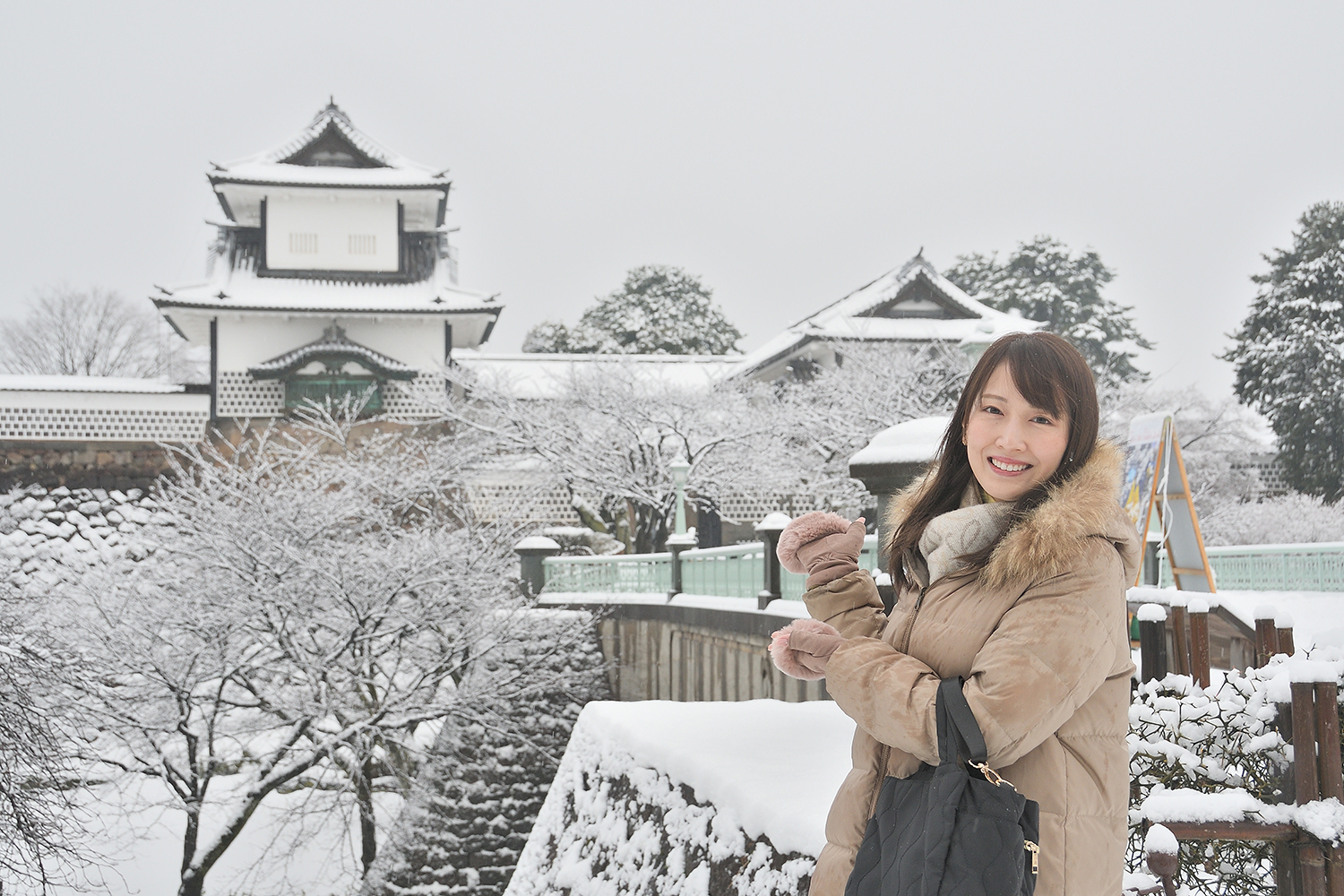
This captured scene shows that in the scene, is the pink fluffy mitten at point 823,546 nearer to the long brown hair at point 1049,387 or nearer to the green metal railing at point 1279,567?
the long brown hair at point 1049,387

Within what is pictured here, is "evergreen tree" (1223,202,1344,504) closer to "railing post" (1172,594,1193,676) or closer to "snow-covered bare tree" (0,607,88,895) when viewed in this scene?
"railing post" (1172,594,1193,676)

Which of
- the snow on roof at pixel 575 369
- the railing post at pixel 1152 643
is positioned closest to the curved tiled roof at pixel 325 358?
the snow on roof at pixel 575 369

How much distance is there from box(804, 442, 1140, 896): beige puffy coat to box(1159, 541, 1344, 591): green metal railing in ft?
35.1

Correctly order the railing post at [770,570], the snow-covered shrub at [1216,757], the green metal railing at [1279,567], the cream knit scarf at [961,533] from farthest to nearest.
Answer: the green metal railing at [1279,567], the railing post at [770,570], the snow-covered shrub at [1216,757], the cream knit scarf at [961,533]

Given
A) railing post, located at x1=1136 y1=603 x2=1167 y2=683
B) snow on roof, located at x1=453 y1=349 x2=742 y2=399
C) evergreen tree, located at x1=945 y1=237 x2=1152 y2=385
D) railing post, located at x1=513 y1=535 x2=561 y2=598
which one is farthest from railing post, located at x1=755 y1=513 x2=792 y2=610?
evergreen tree, located at x1=945 y1=237 x2=1152 y2=385

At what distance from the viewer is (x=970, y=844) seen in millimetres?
1463

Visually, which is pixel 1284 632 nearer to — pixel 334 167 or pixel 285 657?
pixel 285 657

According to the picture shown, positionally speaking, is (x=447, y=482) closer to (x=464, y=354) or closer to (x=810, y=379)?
(x=464, y=354)

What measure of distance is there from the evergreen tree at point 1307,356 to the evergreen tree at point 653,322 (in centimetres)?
1919

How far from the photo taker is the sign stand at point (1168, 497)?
9.95m

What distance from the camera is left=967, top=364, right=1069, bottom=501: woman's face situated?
1.76m

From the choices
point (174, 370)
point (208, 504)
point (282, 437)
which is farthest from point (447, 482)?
point (174, 370)

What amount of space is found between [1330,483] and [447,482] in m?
19.0

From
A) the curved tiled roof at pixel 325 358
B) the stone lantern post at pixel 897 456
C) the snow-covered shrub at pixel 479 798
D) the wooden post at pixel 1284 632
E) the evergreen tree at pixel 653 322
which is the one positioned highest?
the evergreen tree at pixel 653 322
